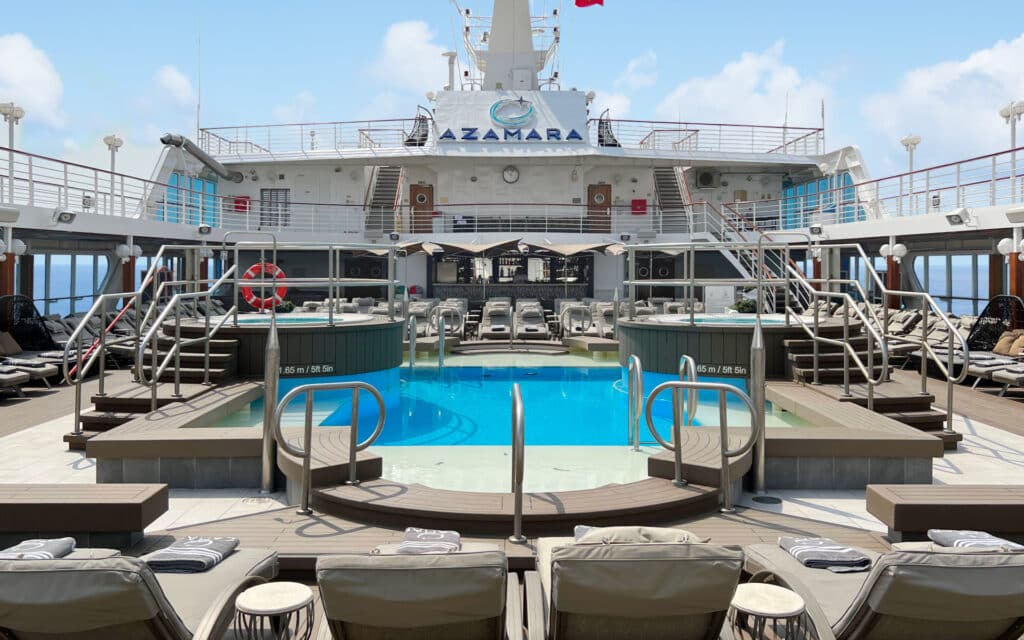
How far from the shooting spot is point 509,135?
23688mm

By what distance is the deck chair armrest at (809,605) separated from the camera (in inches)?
115

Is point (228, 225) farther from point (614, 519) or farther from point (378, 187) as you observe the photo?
point (614, 519)

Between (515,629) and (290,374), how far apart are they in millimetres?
6956

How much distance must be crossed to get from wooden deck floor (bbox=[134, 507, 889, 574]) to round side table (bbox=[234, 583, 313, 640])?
74 centimetres

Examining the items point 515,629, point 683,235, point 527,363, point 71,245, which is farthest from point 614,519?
point 683,235

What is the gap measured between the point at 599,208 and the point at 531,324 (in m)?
8.20

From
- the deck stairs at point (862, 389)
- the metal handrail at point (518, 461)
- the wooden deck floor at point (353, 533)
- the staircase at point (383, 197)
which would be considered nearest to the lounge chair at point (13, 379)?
the wooden deck floor at point (353, 533)

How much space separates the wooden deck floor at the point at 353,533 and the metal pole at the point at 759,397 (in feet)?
2.15

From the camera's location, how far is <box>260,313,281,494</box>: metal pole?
550 cm

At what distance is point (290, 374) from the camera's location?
376 inches

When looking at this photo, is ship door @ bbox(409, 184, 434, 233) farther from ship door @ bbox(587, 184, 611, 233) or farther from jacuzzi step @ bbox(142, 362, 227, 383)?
jacuzzi step @ bbox(142, 362, 227, 383)

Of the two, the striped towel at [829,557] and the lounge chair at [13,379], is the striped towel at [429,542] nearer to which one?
the striped towel at [829,557]

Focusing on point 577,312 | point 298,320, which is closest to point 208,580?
point 298,320

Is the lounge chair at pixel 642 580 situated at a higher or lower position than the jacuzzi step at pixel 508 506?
higher
